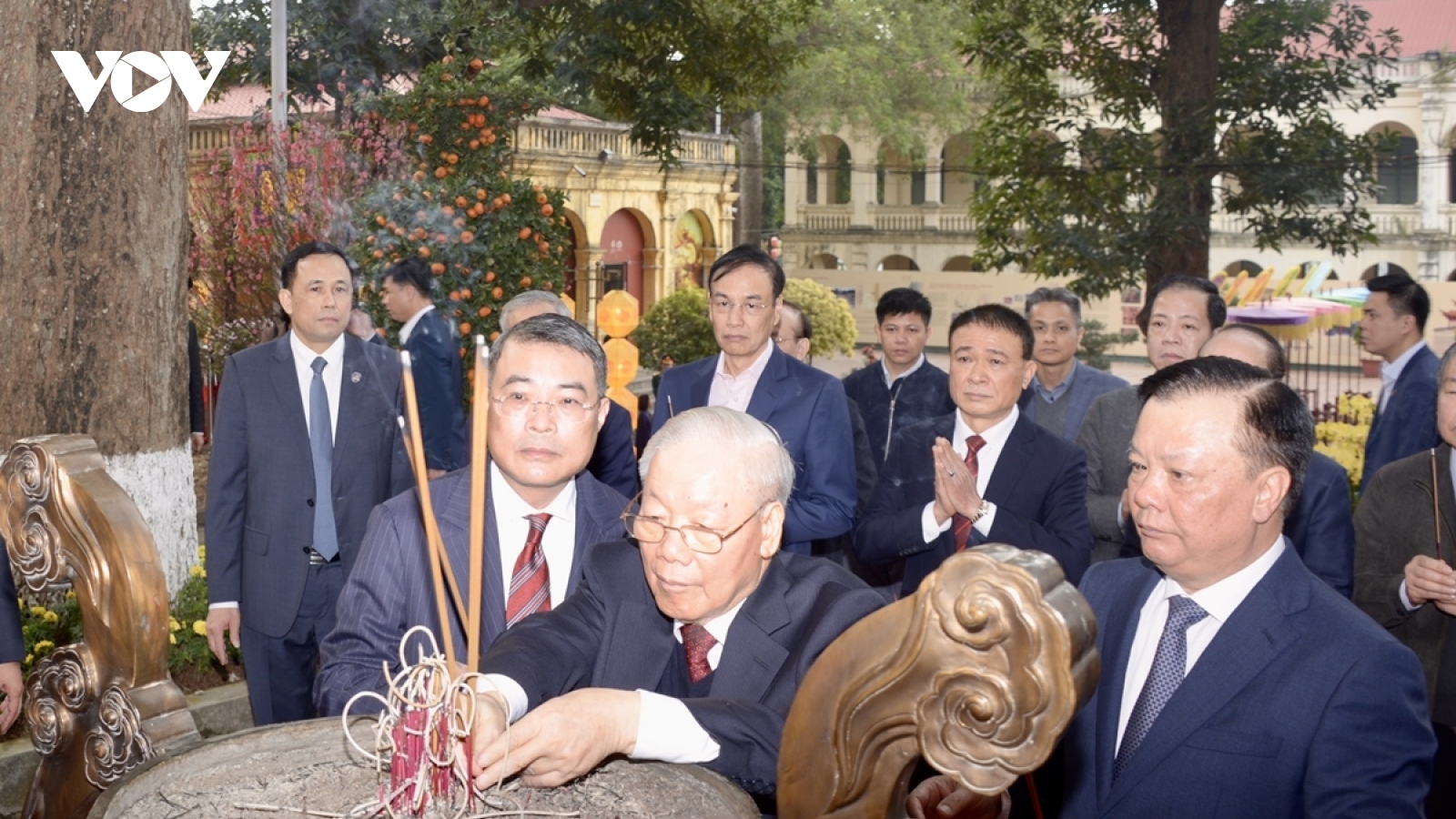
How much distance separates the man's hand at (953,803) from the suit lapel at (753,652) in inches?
12.2

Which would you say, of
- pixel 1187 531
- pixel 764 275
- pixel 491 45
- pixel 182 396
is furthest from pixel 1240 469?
pixel 491 45

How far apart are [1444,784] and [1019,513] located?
1.13 meters

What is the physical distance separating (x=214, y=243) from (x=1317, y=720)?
351 inches

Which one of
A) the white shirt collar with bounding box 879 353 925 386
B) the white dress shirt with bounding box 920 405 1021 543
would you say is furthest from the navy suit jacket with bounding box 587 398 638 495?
the white shirt collar with bounding box 879 353 925 386

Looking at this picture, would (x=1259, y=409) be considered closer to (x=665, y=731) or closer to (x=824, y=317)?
(x=665, y=731)

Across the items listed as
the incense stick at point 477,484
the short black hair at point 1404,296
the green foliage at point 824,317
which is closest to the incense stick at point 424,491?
the incense stick at point 477,484

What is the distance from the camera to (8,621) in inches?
126

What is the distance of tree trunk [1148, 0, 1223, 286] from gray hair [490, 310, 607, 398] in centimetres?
770

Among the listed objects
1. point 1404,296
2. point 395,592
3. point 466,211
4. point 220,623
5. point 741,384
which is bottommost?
point 220,623

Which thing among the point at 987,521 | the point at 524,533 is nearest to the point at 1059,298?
the point at 987,521

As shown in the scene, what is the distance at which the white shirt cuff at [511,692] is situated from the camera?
5.78 ft

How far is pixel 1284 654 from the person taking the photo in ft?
6.77

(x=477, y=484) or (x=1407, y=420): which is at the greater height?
(x=477, y=484)

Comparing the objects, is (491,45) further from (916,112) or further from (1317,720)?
(916,112)
